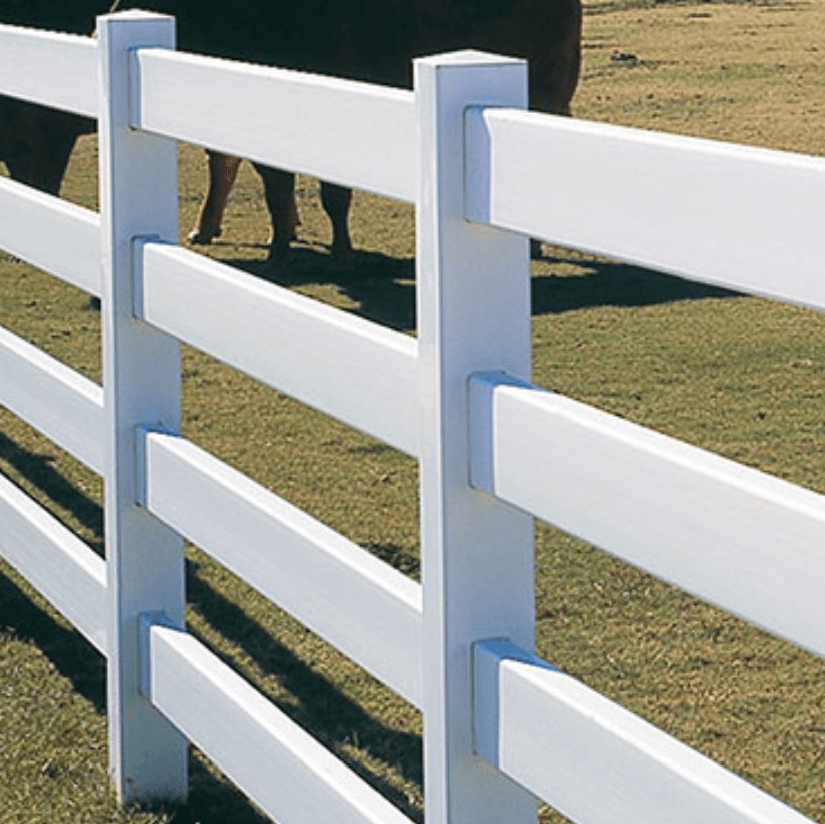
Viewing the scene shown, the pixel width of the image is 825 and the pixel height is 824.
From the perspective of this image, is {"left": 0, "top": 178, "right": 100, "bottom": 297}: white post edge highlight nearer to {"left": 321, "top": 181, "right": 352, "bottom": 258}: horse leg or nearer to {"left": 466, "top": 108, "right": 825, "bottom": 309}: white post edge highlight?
{"left": 466, "top": 108, "right": 825, "bottom": 309}: white post edge highlight

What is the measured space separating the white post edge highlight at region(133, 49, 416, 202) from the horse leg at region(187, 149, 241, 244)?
8.15m

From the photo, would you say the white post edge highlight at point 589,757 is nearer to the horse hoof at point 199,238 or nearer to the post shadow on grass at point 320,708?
the post shadow on grass at point 320,708

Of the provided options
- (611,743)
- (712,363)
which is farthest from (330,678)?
(712,363)

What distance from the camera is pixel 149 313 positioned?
12.7 ft

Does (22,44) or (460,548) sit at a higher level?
(22,44)

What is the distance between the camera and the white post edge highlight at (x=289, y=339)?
2.97 metres

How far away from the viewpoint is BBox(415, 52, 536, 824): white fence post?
268cm

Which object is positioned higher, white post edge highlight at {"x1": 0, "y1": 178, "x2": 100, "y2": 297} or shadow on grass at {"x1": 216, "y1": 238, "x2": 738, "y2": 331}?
white post edge highlight at {"x1": 0, "y1": 178, "x2": 100, "y2": 297}

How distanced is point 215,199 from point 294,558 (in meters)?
8.94

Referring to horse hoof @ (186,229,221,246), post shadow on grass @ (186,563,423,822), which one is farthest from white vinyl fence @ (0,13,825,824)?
horse hoof @ (186,229,221,246)

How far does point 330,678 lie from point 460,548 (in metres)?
2.28

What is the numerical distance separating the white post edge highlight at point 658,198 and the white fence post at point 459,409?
0.14ft

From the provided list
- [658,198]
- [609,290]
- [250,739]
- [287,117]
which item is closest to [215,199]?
[609,290]

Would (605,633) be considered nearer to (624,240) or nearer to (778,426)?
(778,426)
